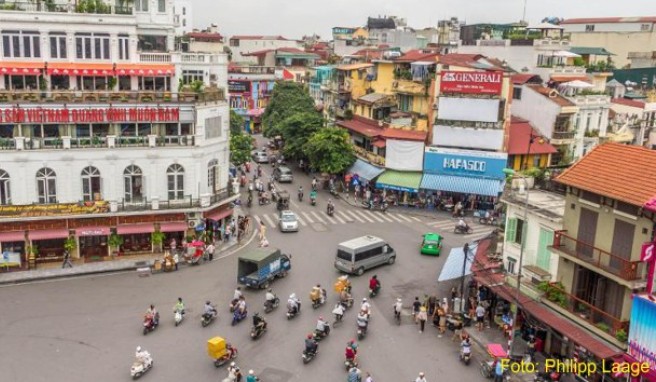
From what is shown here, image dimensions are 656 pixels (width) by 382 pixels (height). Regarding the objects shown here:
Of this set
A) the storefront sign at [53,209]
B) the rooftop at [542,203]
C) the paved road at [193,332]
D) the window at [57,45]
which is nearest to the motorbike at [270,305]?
the paved road at [193,332]

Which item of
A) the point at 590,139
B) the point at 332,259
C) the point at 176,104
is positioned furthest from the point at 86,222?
the point at 590,139

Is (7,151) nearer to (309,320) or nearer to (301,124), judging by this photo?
(309,320)

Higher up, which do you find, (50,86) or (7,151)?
(50,86)

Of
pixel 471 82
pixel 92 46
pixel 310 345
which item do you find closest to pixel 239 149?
pixel 92 46

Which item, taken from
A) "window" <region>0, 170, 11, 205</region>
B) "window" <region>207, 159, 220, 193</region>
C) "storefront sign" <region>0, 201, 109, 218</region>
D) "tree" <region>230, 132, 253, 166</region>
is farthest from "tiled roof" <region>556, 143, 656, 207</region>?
"tree" <region>230, 132, 253, 166</region>

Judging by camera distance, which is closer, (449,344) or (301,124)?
(449,344)

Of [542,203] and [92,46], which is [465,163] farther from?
[92,46]
